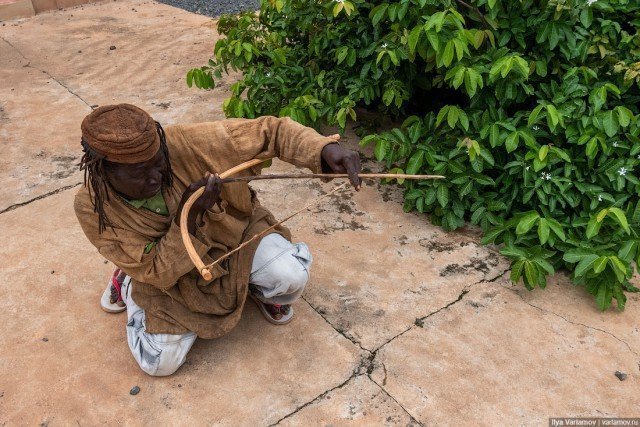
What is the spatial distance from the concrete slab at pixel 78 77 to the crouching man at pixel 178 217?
1.63m

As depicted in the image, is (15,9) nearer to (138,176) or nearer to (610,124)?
(138,176)

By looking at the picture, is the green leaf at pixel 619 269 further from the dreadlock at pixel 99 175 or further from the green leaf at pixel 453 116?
the dreadlock at pixel 99 175

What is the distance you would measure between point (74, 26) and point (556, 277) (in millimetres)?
5392

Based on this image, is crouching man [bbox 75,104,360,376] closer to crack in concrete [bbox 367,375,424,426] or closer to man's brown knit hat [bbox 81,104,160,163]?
man's brown knit hat [bbox 81,104,160,163]

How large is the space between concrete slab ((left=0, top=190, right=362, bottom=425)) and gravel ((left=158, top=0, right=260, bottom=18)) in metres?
4.61

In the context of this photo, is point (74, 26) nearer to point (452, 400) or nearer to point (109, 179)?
point (109, 179)

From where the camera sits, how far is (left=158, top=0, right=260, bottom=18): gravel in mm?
6714

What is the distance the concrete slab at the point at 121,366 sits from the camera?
2.21 metres

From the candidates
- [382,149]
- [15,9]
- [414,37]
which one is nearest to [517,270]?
[382,149]

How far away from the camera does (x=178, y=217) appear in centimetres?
205

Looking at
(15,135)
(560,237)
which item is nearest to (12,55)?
(15,135)

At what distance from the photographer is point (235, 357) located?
7.94 feet

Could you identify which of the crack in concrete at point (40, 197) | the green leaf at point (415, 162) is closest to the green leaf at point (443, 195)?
the green leaf at point (415, 162)

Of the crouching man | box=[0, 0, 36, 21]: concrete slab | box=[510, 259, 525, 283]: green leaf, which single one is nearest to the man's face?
the crouching man
